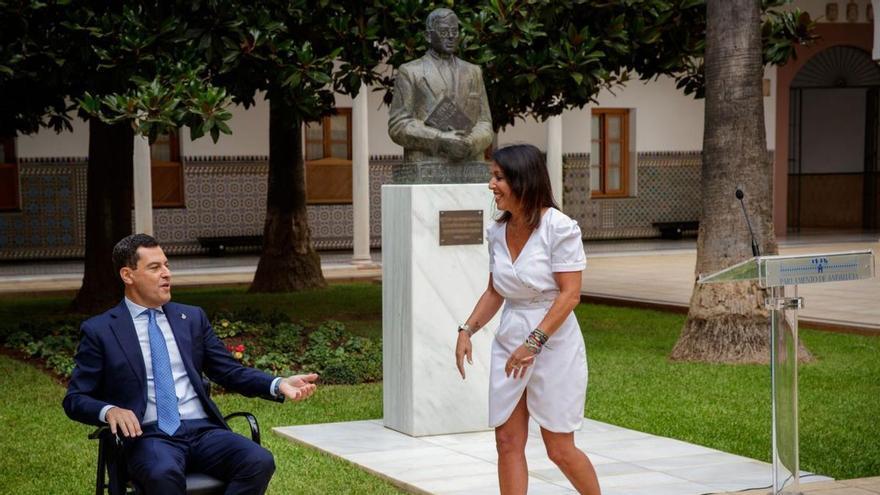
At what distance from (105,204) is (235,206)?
828cm

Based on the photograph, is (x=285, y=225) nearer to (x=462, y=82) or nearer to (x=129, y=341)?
(x=462, y=82)

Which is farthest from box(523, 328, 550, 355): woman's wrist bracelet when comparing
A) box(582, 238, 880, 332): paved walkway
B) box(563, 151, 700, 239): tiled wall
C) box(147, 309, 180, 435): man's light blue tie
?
box(563, 151, 700, 239): tiled wall

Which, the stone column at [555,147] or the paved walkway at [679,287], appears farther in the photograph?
the stone column at [555,147]

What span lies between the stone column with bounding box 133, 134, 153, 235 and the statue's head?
10.5 meters

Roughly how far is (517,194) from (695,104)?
20412 millimetres

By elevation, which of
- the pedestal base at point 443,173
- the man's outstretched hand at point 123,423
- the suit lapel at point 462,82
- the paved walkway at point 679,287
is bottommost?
the paved walkway at point 679,287

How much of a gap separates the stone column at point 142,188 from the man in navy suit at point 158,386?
13155mm

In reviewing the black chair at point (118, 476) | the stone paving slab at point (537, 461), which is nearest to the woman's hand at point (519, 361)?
the black chair at point (118, 476)

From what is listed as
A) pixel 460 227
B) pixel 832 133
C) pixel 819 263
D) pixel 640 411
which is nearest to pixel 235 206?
pixel 832 133

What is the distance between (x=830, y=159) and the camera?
26703mm

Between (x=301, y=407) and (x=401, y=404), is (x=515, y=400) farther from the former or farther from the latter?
(x=301, y=407)

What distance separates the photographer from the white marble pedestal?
7.47 metres

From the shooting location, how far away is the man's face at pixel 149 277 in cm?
468

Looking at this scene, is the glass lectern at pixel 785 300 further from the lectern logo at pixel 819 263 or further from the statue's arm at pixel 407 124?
the statue's arm at pixel 407 124
